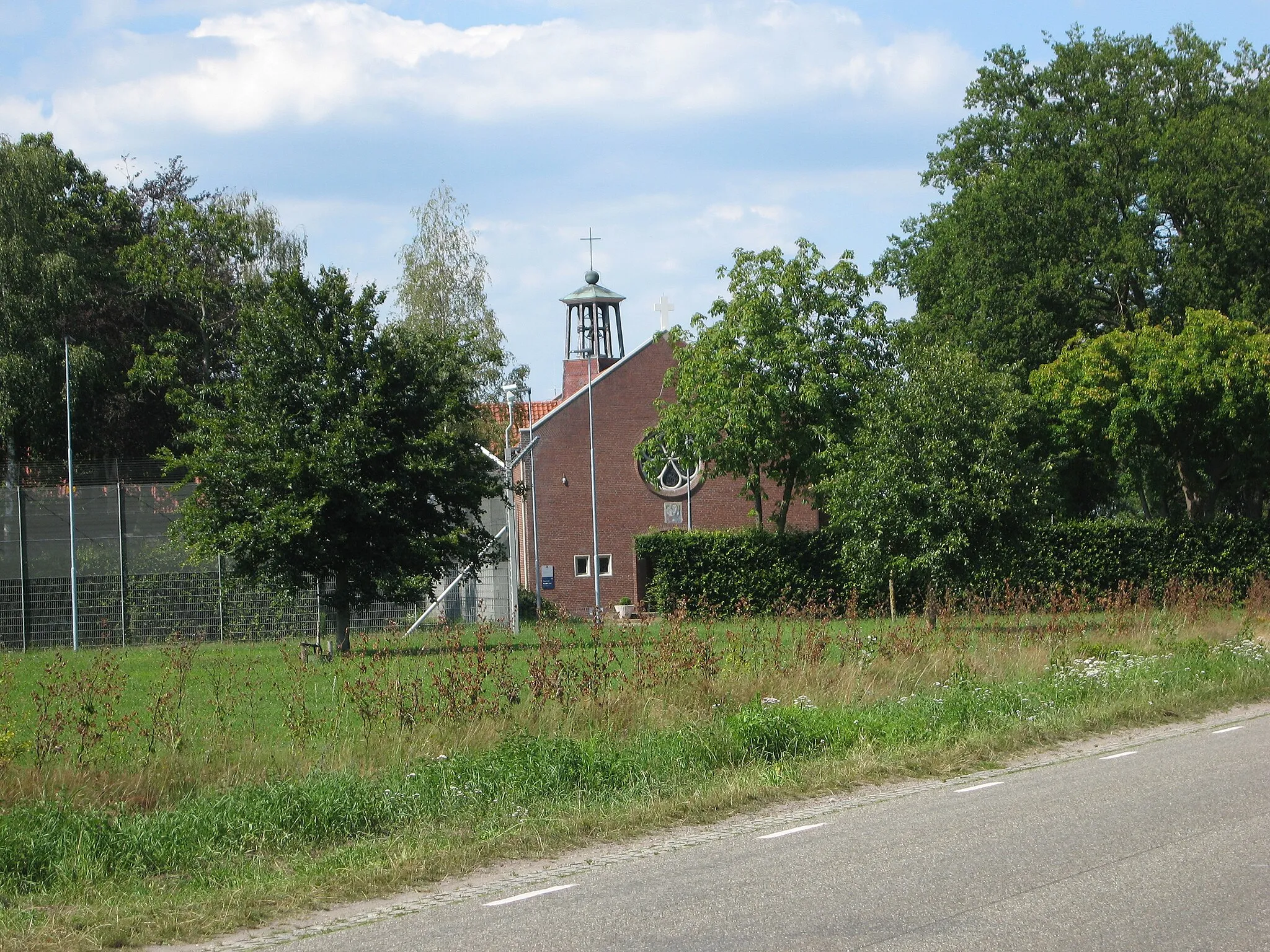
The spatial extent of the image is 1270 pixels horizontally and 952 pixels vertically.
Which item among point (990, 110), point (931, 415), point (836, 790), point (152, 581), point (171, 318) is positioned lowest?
point (836, 790)

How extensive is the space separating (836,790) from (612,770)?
1.85 metres

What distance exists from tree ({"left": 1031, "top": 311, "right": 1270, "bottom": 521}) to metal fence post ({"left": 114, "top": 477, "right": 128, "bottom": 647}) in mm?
23801

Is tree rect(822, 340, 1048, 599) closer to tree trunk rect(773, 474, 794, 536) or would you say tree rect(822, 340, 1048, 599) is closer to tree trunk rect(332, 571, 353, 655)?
tree trunk rect(773, 474, 794, 536)

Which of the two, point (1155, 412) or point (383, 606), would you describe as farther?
point (1155, 412)

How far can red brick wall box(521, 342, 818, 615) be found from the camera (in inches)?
1919

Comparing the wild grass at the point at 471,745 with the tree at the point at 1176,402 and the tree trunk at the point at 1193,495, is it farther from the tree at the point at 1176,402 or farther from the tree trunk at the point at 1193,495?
the tree trunk at the point at 1193,495

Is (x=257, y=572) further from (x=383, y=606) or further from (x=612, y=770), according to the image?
(x=612, y=770)

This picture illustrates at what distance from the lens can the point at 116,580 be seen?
89.2 feet

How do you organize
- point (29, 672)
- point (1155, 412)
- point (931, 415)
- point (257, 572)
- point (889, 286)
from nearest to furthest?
point (29, 672) → point (257, 572) → point (931, 415) → point (1155, 412) → point (889, 286)

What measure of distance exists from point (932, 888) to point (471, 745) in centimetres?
489

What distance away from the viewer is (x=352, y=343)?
23.5 meters

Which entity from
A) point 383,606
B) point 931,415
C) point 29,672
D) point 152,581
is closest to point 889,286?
point 931,415

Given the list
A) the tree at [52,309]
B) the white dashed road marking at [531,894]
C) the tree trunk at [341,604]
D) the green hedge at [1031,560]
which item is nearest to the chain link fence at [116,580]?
the tree trunk at [341,604]

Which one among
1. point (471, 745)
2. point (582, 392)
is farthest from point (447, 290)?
point (471, 745)
